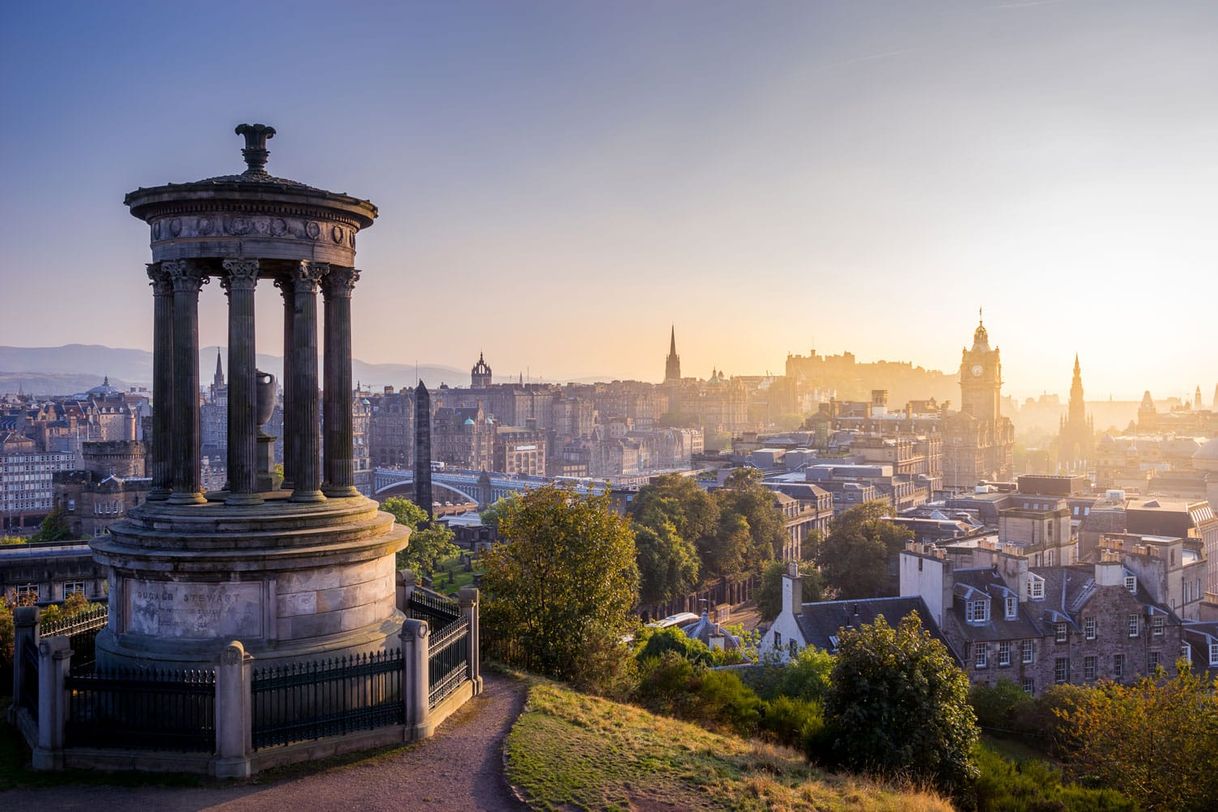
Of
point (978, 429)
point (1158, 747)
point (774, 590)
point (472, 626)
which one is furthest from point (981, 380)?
point (472, 626)

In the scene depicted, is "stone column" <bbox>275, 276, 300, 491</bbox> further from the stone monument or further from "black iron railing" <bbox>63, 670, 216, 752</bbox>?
"black iron railing" <bbox>63, 670, 216, 752</bbox>

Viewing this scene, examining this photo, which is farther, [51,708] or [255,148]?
[255,148]

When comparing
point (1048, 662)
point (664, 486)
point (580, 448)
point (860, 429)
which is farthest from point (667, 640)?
point (580, 448)

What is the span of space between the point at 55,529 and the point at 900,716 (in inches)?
2839

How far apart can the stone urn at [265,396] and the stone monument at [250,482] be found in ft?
0.14

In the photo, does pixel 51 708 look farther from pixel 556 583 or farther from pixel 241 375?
pixel 556 583

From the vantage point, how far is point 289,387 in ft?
58.4

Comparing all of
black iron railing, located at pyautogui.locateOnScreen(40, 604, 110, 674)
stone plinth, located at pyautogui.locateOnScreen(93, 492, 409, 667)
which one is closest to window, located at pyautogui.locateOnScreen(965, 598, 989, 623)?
stone plinth, located at pyautogui.locateOnScreen(93, 492, 409, 667)

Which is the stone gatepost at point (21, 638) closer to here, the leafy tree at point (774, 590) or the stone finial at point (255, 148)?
the stone finial at point (255, 148)

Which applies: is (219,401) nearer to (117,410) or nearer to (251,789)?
(117,410)

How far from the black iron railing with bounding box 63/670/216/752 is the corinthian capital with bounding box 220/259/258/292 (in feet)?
22.3

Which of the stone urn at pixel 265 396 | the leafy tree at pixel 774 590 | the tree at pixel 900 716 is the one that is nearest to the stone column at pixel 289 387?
the stone urn at pixel 265 396

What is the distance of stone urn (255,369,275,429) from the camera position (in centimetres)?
1844

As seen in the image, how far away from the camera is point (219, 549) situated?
51.1 feet
